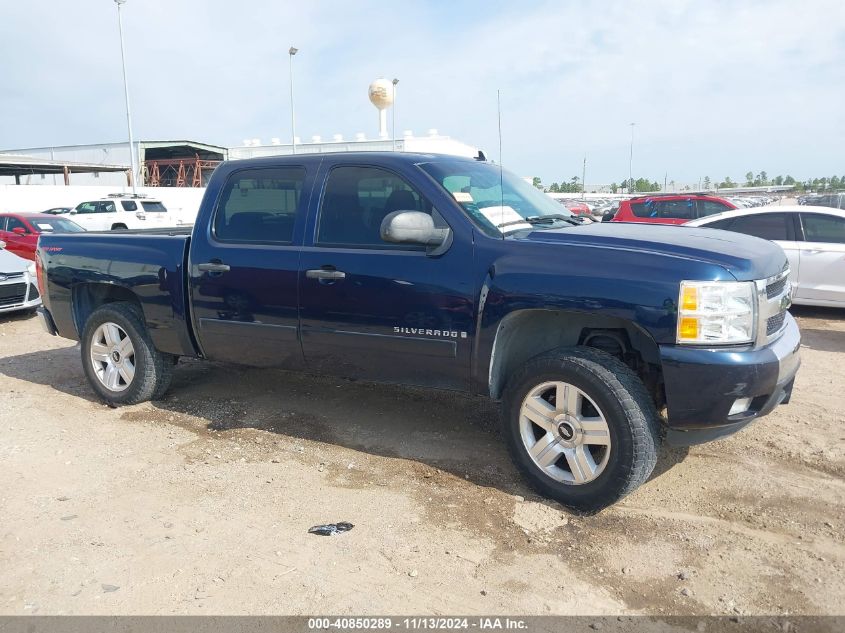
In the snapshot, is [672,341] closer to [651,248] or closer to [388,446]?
[651,248]

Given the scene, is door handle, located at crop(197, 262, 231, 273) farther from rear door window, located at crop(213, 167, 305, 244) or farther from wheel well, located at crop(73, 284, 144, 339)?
wheel well, located at crop(73, 284, 144, 339)

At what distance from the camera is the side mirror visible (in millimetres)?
3674

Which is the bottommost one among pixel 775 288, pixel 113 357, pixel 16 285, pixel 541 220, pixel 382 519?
pixel 382 519

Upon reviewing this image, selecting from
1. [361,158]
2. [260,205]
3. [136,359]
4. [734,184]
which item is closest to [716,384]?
[361,158]

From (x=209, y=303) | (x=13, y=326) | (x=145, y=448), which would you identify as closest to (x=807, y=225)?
(x=209, y=303)

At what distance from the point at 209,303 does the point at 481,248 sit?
208cm

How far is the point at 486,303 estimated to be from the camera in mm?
3693

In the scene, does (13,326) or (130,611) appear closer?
(130,611)

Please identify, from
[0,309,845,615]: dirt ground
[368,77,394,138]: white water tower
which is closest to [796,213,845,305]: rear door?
[0,309,845,615]: dirt ground

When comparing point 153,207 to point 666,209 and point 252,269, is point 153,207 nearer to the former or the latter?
point 666,209

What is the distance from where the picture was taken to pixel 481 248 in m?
3.74

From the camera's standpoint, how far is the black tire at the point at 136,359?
520cm

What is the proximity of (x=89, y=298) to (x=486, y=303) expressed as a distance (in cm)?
375

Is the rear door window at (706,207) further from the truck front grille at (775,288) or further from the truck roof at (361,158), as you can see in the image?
the truck front grille at (775,288)
